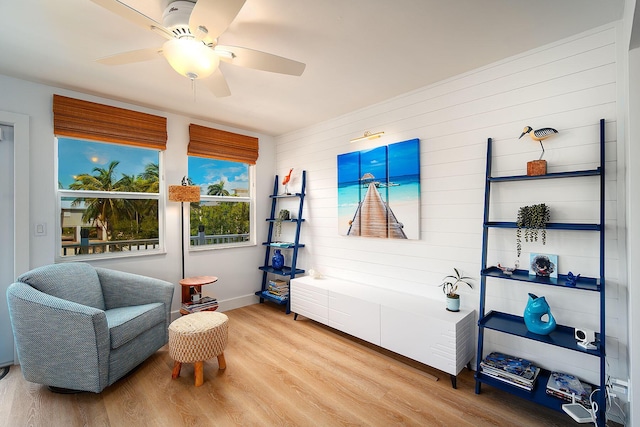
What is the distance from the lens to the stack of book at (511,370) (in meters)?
1.98

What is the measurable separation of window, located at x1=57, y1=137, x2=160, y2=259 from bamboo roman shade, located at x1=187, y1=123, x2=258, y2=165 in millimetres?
461

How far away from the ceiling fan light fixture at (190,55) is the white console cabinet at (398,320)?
2.32 m

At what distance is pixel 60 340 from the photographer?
2.06 m

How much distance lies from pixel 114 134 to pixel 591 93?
4.17m

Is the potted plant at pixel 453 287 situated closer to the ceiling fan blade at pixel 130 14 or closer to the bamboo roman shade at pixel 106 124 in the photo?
the ceiling fan blade at pixel 130 14

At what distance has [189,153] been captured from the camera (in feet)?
11.9

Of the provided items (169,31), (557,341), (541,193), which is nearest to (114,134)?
(169,31)

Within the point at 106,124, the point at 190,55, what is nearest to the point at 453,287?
the point at 190,55

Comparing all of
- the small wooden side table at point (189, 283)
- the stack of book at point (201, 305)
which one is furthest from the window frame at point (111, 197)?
the stack of book at point (201, 305)

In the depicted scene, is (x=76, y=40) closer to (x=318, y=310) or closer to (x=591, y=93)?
(x=318, y=310)

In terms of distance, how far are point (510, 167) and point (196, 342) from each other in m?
2.84

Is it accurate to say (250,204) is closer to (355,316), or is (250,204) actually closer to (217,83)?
(355,316)

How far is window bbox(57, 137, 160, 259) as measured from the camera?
292cm

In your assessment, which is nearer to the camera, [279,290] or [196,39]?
[196,39]
